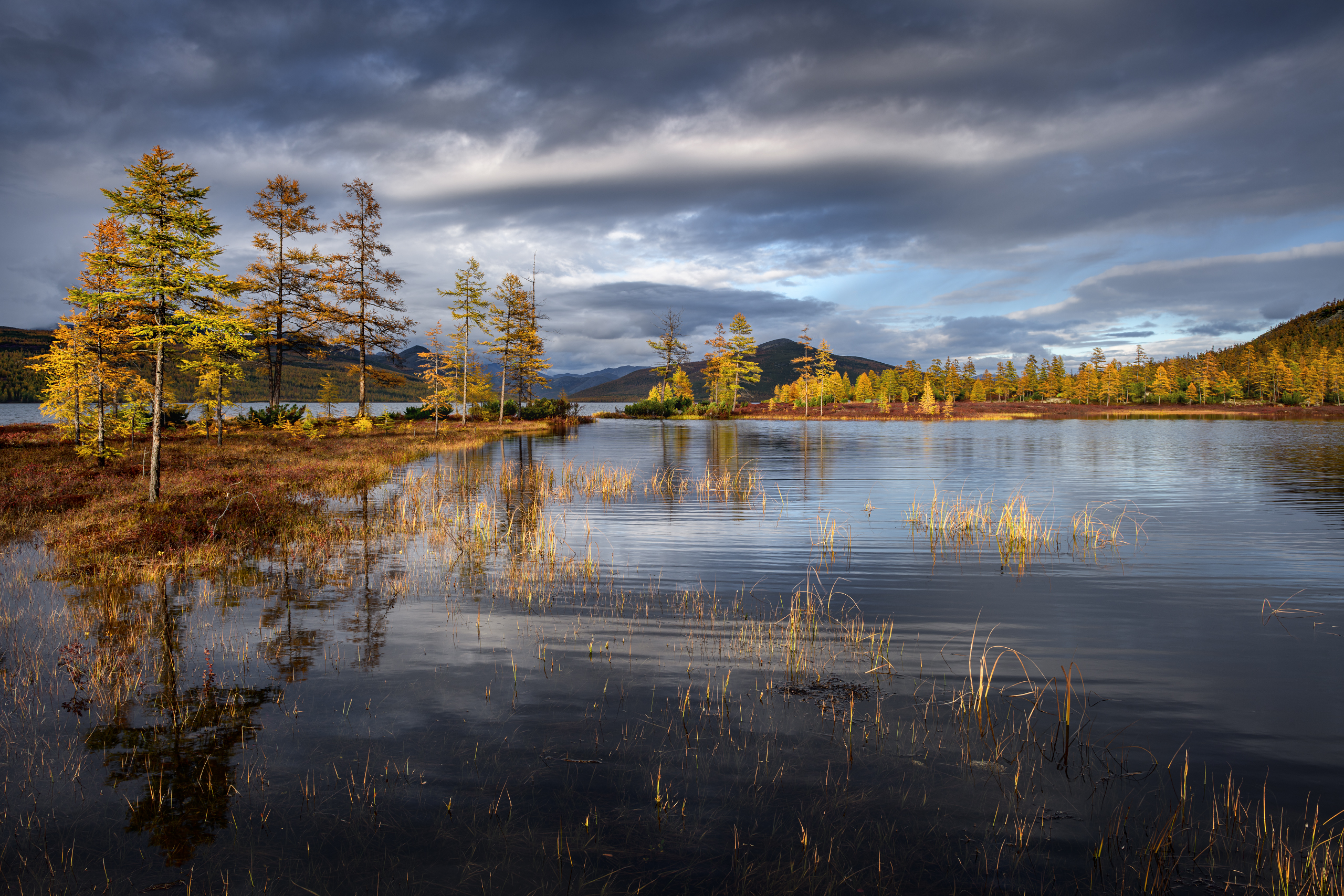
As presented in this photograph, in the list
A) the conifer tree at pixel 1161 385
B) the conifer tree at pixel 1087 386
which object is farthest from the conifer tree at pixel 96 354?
the conifer tree at pixel 1161 385

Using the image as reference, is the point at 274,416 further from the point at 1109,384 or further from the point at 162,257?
the point at 1109,384

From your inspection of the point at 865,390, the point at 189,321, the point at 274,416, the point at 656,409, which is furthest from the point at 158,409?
the point at 865,390

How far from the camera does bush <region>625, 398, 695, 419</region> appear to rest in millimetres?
99625

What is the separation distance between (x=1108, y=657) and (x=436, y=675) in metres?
8.38

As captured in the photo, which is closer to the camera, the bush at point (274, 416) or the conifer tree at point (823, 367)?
the bush at point (274, 416)

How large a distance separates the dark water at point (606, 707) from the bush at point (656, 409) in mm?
83956

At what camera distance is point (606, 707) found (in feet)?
22.2

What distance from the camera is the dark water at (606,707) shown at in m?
4.59

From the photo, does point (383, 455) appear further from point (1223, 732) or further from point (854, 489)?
point (1223, 732)

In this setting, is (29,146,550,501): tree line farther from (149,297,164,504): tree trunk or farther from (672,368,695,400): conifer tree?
(672,368,695,400): conifer tree

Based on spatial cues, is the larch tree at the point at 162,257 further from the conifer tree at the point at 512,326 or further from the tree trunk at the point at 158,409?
the conifer tree at the point at 512,326

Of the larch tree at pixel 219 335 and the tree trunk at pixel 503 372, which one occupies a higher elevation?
the tree trunk at pixel 503 372

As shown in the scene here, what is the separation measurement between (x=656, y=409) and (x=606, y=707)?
93.5 meters

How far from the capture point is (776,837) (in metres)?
4.70
